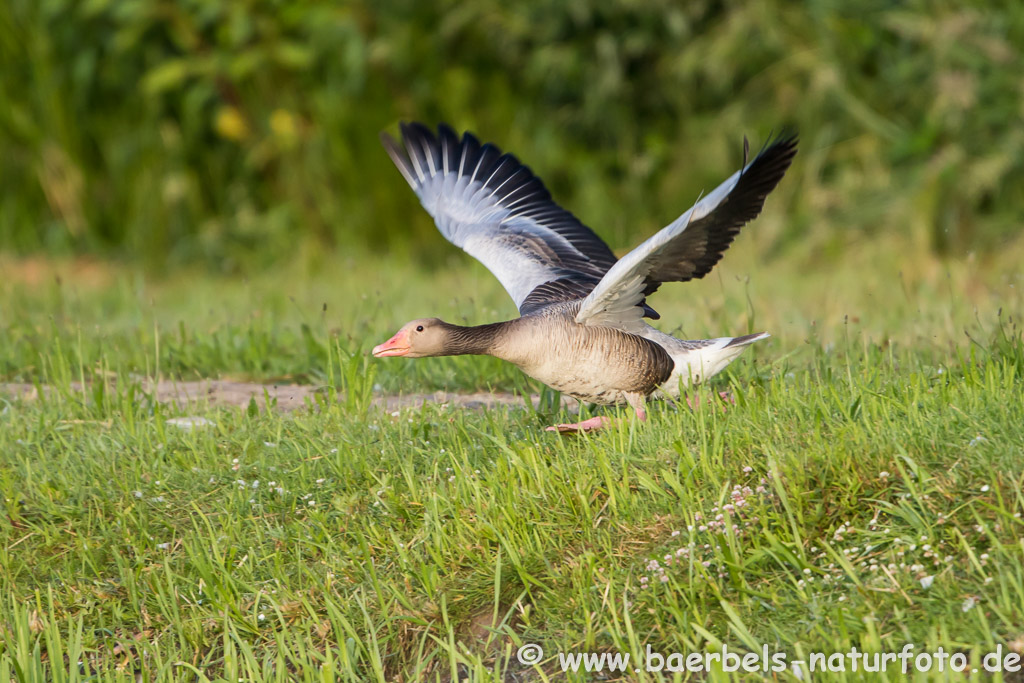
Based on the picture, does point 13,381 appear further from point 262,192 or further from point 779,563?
point 262,192

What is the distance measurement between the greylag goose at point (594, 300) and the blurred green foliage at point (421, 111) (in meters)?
3.57

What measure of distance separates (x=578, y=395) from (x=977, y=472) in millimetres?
1656

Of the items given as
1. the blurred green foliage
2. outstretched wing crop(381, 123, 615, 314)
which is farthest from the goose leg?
the blurred green foliage

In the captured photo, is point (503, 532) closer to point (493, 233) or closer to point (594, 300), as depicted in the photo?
point (594, 300)

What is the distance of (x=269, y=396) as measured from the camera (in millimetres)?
5133

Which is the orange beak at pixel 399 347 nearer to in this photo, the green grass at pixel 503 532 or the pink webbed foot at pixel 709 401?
the green grass at pixel 503 532

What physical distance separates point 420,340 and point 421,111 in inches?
245

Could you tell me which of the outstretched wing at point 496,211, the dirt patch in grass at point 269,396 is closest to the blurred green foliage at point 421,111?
the outstretched wing at point 496,211

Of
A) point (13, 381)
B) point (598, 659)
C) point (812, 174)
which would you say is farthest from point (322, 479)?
point (812, 174)

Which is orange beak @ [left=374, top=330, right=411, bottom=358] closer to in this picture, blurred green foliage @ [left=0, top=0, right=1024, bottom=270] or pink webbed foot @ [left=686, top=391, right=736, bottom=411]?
pink webbed foot @ [left=686, top=391, right=736, bottom=411]

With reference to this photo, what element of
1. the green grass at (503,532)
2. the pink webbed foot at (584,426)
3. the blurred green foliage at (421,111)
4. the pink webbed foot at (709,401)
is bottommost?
the green grass at (503,532)

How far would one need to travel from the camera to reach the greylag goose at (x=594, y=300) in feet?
13.6

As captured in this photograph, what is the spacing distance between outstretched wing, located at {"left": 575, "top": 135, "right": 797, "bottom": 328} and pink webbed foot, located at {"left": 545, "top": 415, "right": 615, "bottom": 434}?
492 millimetres

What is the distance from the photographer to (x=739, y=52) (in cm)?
988
